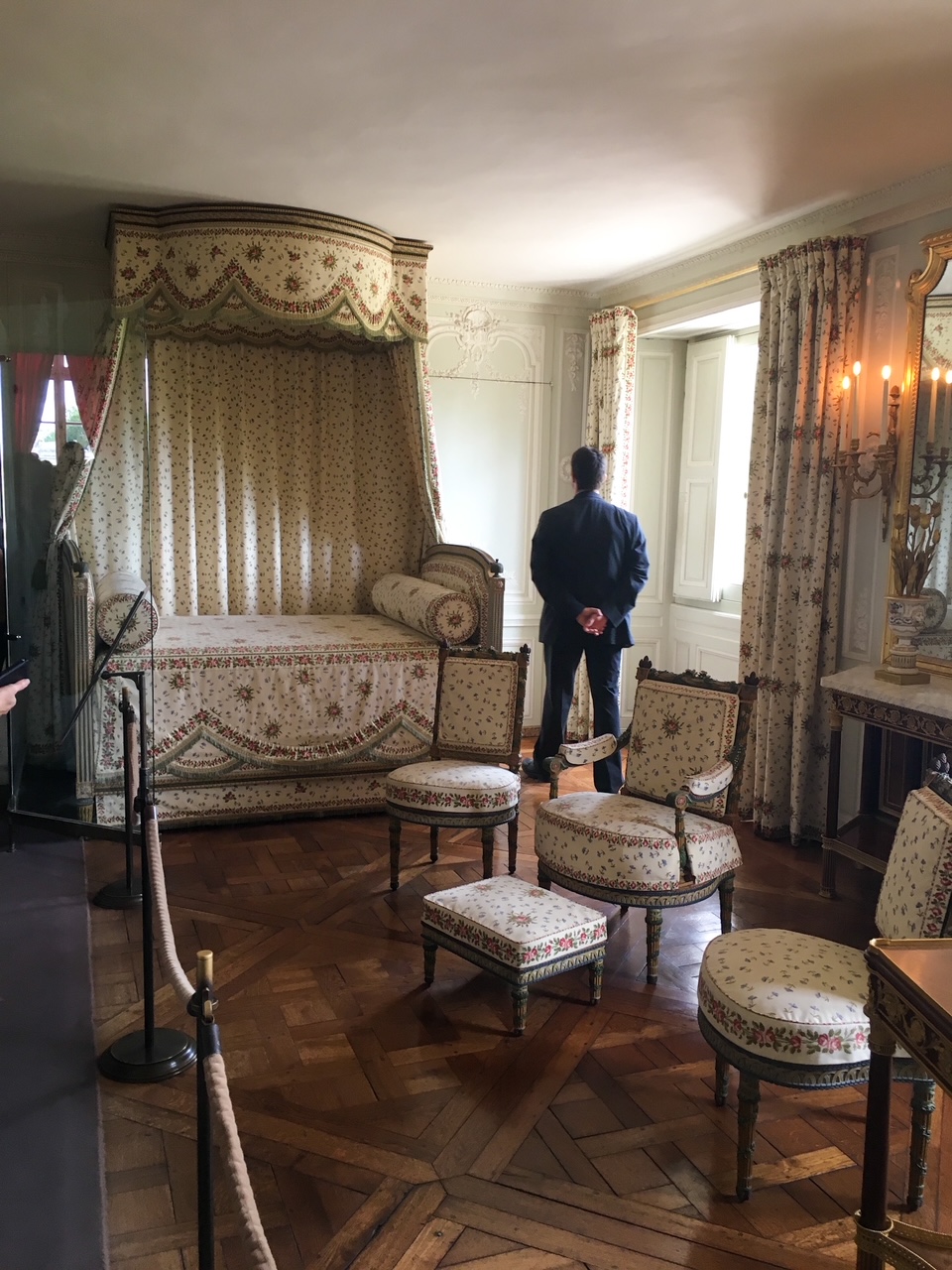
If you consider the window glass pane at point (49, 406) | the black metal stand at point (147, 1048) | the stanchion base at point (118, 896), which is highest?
the window glass pane at point (49, 406)

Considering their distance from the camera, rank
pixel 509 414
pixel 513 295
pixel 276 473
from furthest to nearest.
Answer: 1. pixel 509 414
2. pixel 513 295
3. pixel 276 473

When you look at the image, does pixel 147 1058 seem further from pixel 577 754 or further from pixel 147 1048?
pixel 577 754

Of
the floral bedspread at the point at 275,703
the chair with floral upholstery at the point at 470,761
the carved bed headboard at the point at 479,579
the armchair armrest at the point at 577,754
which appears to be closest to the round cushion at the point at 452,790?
the chair with floral upholstery at the point at 470,761

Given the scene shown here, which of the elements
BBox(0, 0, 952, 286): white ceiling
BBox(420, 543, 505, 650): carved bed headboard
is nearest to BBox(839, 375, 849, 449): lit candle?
BBox(0, 0, 952, 286): white ceiling

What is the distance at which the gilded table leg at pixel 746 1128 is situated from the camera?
2.13m

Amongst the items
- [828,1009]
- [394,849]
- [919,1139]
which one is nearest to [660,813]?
[394,849]

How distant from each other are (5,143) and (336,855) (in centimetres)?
292

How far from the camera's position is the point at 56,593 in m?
4.18

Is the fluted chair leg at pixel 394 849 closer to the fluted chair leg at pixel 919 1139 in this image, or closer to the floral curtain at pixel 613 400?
the fluted chair leg at pixel 919 1139

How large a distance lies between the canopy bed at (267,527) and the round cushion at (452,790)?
93 cm

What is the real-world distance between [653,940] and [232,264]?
3275mm

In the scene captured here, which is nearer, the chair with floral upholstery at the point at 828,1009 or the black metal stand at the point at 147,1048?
the chair with floral upholstery at the point at 828,1009

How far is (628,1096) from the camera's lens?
2.52 metres

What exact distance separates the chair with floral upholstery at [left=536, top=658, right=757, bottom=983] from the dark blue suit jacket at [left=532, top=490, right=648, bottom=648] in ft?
3.96
